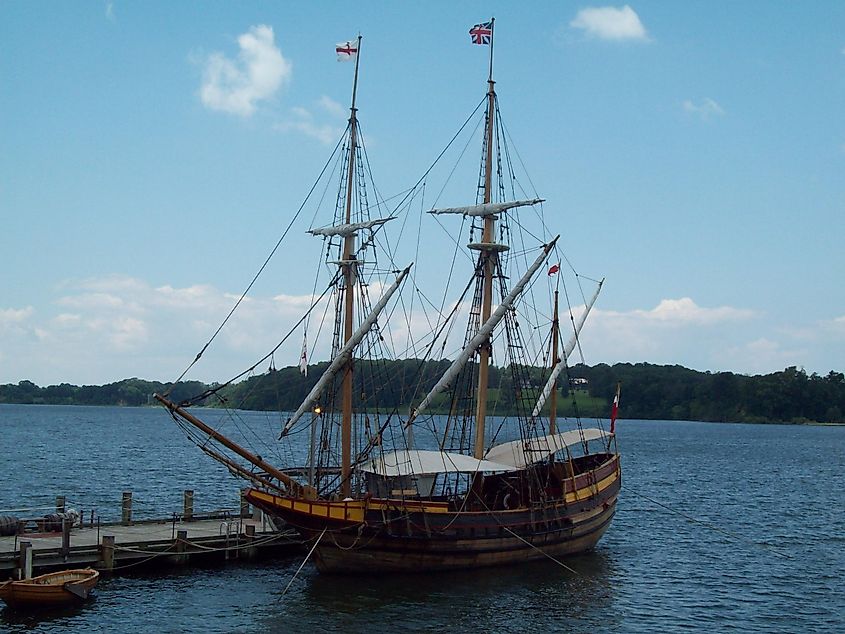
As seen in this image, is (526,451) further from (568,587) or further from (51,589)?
(51,589)

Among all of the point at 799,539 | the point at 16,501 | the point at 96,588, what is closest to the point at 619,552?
the point at 799,539

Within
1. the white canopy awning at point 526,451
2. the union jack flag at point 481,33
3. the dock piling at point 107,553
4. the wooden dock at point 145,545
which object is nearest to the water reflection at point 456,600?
the wooden dock at point 145,545

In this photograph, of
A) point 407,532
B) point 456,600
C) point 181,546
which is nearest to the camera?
point 456,600

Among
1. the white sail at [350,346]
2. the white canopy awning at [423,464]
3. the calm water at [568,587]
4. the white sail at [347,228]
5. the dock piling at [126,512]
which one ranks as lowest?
the calm water at [568,587]

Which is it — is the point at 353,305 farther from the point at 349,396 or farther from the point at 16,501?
the point at 16,501

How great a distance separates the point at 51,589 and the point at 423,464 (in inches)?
634

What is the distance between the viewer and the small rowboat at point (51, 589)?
111 ft

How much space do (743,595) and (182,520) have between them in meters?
26.5

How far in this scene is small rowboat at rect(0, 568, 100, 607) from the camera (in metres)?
33.8

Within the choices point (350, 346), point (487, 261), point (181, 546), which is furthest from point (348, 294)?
point (181, 546)

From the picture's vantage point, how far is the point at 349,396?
143 ft

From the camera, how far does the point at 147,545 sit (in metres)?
40.3

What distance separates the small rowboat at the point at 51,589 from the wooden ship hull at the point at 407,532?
747 cm

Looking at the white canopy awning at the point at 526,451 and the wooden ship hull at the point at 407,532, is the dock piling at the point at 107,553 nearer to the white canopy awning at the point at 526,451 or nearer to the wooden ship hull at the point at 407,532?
the wooden ship hull at the point at 407,532
